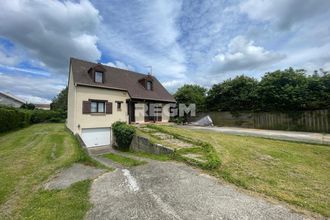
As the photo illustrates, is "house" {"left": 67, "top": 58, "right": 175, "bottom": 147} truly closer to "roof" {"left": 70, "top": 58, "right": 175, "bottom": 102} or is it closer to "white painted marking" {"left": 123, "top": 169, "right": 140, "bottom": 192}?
"roof" {"left": 70, "top": 58, "right": 175, "bottom": 102}

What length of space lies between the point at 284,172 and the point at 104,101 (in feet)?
47.6

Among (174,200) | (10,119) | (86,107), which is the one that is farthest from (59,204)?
(10,119)

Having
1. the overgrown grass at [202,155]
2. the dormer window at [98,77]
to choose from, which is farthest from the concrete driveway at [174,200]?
the dormer window at [98,77]

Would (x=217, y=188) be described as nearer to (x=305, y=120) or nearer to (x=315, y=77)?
(x=305, y=120)

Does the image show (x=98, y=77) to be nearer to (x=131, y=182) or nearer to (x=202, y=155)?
(x=202, y=155)

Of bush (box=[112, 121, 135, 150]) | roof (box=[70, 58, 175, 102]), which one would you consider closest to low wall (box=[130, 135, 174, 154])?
bush (box=[112, 121, 135, 150])

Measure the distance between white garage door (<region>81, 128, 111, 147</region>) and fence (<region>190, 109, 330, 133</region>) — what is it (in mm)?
12903

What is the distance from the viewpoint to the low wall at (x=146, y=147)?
340 inches

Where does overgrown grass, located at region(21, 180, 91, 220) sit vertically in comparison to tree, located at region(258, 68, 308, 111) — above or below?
below

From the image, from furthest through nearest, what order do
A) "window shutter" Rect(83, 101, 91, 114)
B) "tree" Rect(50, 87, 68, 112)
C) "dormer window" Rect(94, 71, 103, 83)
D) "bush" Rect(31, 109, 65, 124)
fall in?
"tree" Rect(50, 87, 68, 112), "bush" Rect(31, 109, 65, 124), "dormer window" Rect(94, 71, 103, 83), "window shutter" Rect(83, 101, 91, 114)

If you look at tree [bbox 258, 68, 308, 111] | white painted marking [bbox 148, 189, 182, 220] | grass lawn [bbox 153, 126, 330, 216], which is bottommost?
white painted marking [bbox 148, 189, 182, 220]

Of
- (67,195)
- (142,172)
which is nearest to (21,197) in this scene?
(67,195)

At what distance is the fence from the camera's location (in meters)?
14.1
